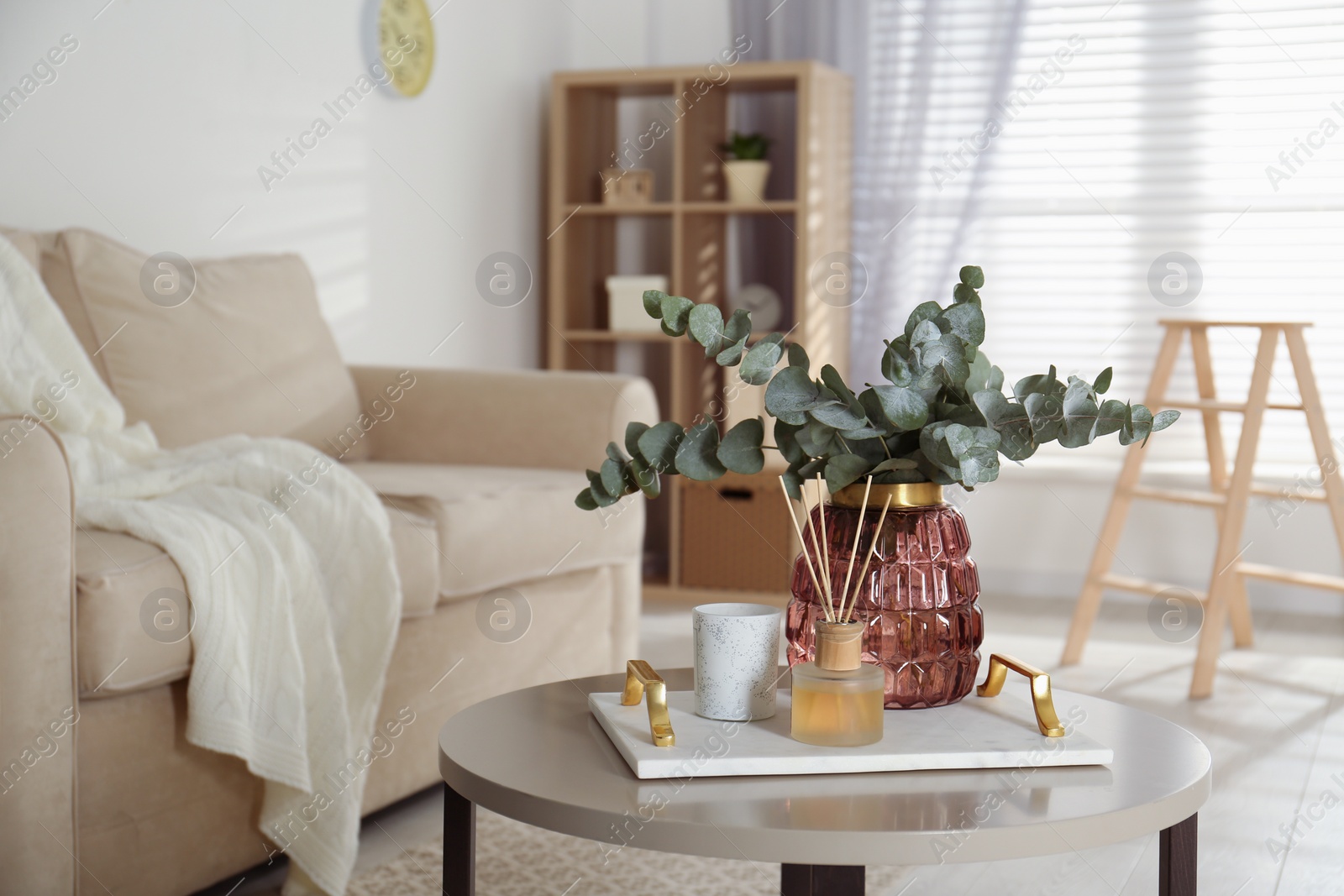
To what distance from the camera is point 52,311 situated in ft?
6.25

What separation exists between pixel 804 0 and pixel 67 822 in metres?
3.36

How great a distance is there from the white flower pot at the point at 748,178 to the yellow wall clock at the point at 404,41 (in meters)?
0.92

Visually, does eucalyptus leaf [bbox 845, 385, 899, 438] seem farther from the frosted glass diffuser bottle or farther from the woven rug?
the woven rug

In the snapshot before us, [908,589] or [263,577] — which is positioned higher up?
[908,589]

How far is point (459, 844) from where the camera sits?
3.46 feet

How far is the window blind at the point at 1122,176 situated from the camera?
3.68 metres

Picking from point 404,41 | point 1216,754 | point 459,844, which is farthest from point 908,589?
point 404,41

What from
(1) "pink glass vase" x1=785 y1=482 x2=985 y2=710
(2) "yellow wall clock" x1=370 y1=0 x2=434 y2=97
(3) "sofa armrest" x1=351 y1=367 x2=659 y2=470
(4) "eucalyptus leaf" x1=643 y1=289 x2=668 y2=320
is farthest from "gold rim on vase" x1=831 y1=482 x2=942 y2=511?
(2) "yellow wall clock" x1=370 y1=0 x2=434 y2=97

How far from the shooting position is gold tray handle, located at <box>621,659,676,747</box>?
3.27ft

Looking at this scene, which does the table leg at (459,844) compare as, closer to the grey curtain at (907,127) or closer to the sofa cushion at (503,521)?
the sofa cushion at (503,521)

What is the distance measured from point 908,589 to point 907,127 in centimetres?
312

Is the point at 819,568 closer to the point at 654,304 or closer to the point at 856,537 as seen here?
the point at 856,537

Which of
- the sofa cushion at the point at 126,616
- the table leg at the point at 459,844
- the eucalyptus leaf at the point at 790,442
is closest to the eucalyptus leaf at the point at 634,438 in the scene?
the eucalyptus leaf at the point at 790,442

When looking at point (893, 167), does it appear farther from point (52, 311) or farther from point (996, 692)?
point (996, 692)
